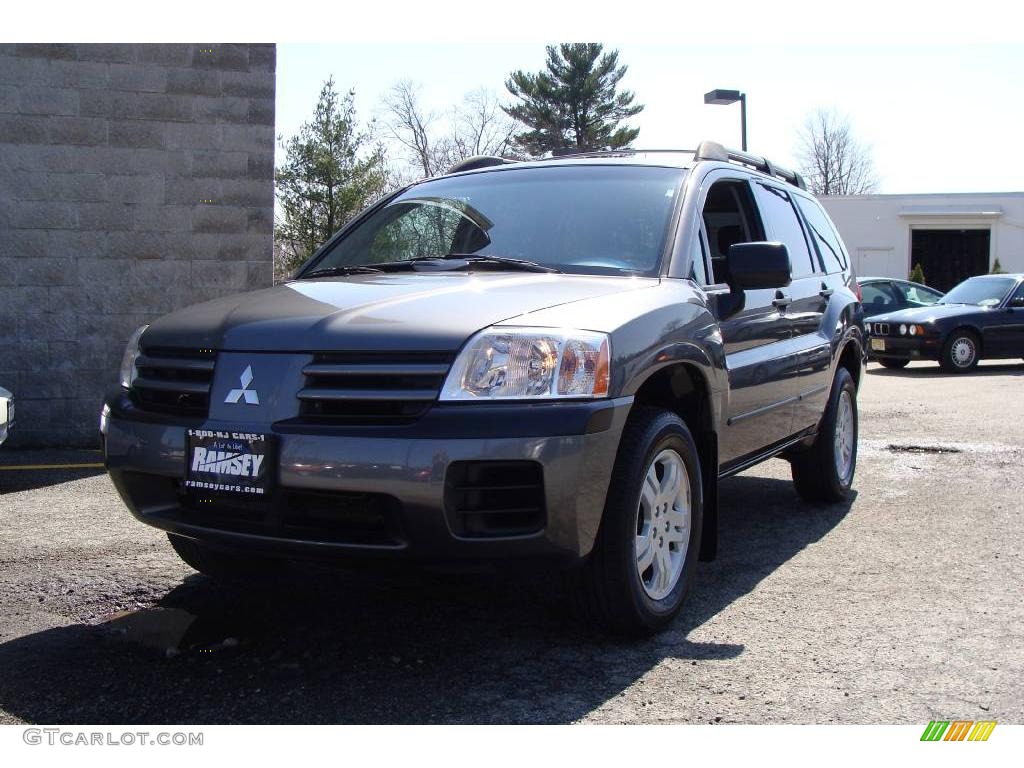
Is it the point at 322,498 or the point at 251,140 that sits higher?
the point at 251,140

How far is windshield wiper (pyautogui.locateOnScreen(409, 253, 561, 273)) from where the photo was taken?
407cm

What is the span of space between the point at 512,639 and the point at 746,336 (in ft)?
5.76

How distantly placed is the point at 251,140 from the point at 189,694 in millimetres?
6142

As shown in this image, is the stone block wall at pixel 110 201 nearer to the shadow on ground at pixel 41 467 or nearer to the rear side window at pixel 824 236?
the shadow on ground at pixel 41 467

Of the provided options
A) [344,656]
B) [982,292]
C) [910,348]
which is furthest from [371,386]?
[982,292]

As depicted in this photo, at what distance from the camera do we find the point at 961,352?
1611cm

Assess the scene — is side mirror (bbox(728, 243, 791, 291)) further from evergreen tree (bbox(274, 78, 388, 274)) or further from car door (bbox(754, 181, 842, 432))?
evergreen tree (bbox(274, 78, 388, 274))

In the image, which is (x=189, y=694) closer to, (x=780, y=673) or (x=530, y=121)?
(x=780, y=673)

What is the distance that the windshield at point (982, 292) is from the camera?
16.8 meters

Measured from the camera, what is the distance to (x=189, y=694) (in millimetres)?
3158

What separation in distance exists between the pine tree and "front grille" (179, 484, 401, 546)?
43.7 metres

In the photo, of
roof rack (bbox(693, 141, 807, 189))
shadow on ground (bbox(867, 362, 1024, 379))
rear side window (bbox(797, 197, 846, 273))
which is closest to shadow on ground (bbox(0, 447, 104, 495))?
roof rack (bbox(693, 141, 807, 189))

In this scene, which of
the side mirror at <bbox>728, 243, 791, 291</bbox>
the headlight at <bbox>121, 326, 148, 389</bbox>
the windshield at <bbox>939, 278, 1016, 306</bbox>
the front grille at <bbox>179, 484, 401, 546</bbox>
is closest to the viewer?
the front grille at <bbox>179, 484, 401, 546</bbox>
